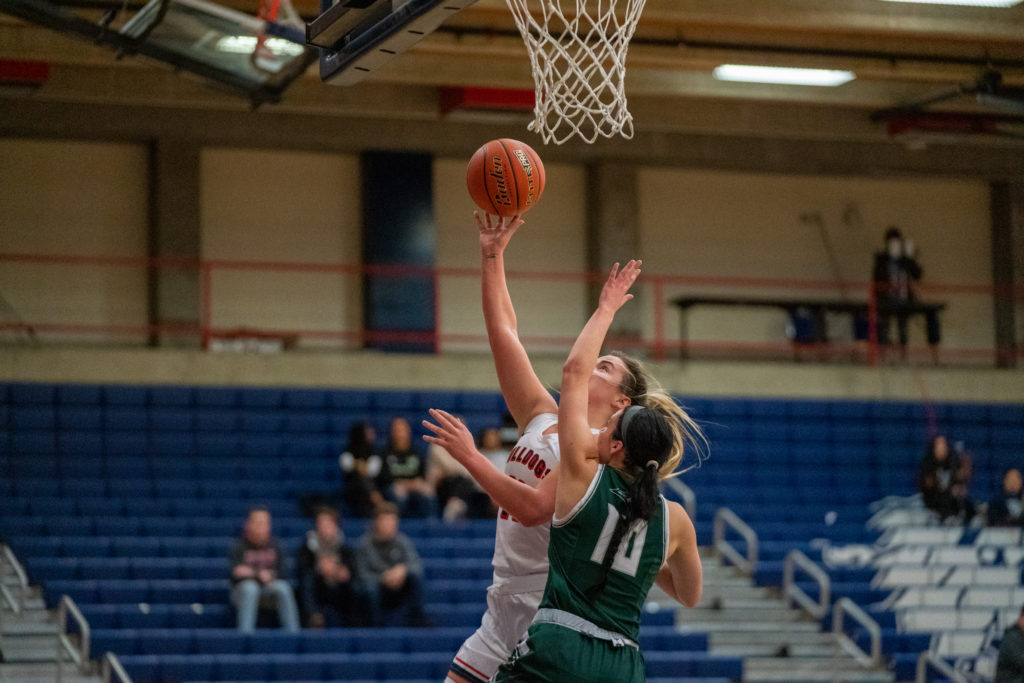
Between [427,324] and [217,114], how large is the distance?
3.37 metres

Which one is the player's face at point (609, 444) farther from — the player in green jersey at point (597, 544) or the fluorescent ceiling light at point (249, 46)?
the fluorescent ceiling light at point (249, 46)

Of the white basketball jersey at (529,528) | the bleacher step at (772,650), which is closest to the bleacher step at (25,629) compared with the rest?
the bleacher step at (772,650)

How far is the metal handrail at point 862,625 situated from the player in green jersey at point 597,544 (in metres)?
7.70

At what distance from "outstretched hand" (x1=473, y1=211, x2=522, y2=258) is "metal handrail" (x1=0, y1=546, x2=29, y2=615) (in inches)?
292

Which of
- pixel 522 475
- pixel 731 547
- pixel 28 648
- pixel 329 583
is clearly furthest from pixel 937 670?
pixel 522 475

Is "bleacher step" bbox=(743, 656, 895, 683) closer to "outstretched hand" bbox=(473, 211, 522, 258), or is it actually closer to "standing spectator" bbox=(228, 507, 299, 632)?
"standing spectator" bbox=(228, 507, 299, 632)

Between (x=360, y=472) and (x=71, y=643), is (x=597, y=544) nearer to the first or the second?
(x=71, y=643)

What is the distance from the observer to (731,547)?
1302 cm

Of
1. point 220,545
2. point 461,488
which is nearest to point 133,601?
point 220,545

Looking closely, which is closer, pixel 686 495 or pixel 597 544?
pixel 597 544

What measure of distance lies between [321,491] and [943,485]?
6.17 metres

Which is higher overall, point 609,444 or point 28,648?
point 609,444

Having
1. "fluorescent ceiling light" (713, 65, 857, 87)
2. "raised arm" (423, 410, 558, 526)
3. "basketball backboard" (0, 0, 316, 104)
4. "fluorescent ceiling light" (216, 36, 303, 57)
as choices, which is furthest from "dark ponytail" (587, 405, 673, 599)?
"fluorescent ceiling light" (713, 65, 857, 87)

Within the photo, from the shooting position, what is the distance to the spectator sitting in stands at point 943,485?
43.9 ft
